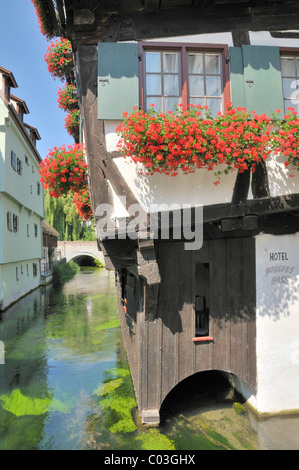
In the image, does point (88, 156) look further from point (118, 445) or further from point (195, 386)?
point (195, 386)

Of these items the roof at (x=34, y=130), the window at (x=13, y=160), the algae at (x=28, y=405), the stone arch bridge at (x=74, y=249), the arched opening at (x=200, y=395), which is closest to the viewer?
the arched opening at (x=200, y=395)

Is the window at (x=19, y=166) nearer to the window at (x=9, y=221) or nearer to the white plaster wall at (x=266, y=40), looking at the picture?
the window at (x=9, y=221)

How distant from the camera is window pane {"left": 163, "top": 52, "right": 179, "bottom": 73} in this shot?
4.94 m

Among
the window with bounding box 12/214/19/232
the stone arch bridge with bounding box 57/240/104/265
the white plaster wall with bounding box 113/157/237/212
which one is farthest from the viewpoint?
the stone arch bridge with bounding box 57/240/104/265

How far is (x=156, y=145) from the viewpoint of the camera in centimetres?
429

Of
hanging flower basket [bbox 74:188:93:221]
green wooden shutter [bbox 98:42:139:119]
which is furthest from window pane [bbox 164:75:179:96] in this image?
hanging flower basket [bbox 74:188:93:221]

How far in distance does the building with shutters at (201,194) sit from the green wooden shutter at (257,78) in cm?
2

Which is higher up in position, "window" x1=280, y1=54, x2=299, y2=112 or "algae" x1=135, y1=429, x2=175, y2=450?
"window" x1=280, y1=54, x2=299, y2=112

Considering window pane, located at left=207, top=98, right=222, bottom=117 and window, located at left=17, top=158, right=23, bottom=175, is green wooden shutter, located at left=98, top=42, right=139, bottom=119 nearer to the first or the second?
window pane, located at left=207, top=98, right=222, bottom=117

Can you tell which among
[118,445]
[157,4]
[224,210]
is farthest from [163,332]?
[157,4]

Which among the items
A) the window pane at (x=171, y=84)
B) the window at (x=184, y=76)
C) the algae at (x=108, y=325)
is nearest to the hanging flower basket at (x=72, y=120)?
the window at (x=184, y=76)

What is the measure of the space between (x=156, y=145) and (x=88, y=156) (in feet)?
3.41

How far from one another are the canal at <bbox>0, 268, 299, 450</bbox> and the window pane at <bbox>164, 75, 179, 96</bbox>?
201 inches

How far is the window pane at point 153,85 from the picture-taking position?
A: 4.91m
